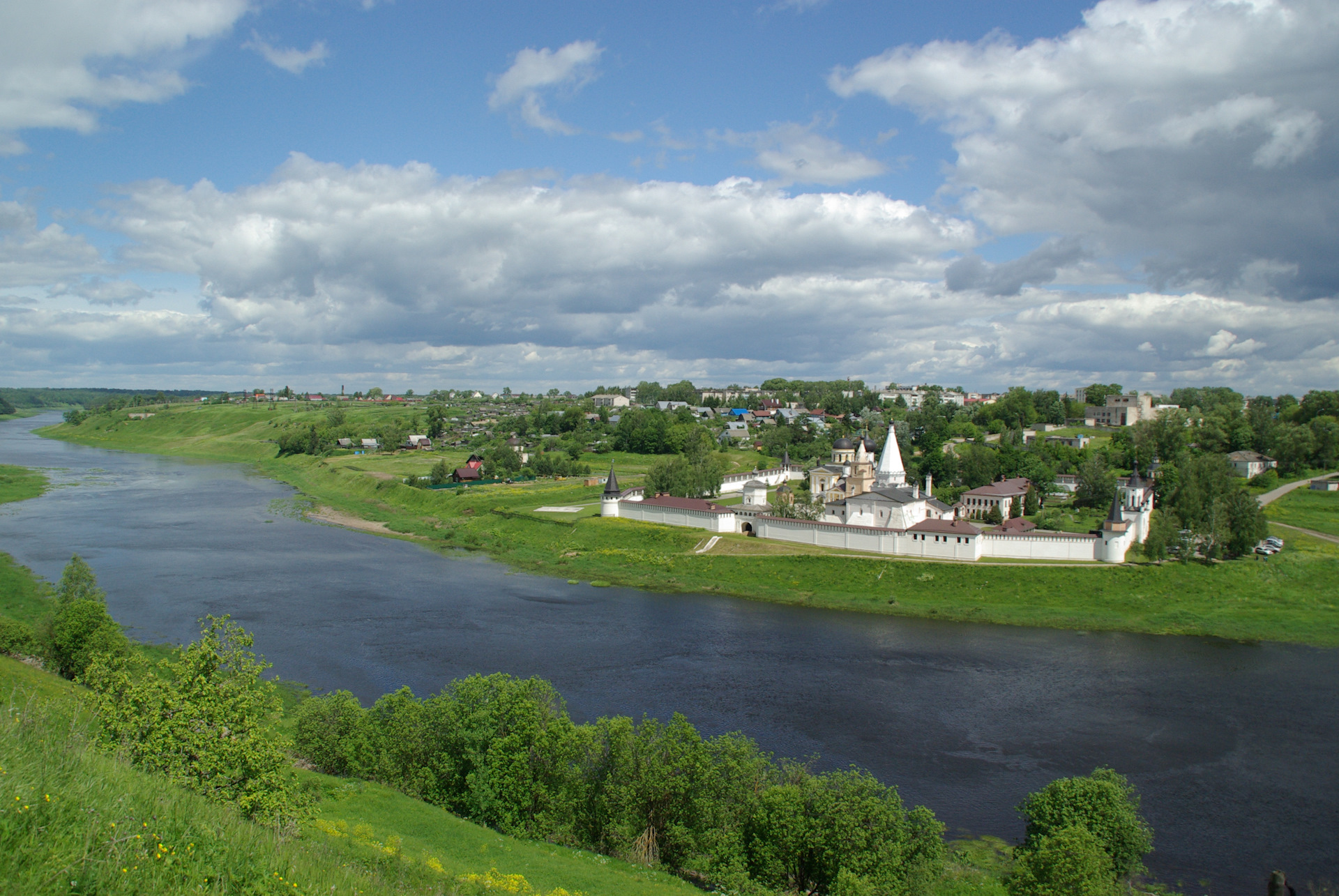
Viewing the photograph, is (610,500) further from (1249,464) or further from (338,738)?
(1249,464)

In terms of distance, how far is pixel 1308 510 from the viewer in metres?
47.0

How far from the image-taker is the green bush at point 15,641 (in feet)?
75.2

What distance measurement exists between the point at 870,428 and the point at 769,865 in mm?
70164

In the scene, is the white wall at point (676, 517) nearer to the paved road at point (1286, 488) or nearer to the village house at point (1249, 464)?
the paved road at point (1286, 488)

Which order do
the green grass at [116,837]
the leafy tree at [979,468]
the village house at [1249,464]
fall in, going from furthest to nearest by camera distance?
the village house at [1249,464]
the leafy tree at [979,468]
the green grass at [116,837]

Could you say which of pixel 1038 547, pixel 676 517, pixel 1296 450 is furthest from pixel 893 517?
pixel 1296 450

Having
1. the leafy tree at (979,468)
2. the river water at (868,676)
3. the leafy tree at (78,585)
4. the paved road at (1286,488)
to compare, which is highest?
the leafy tree at (979,468)

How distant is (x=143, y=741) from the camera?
11.7 metres

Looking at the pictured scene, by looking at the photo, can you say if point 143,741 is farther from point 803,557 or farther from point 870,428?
point 870,428

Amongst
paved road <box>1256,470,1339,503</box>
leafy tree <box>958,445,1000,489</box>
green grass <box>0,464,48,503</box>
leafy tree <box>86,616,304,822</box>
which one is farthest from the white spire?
green grass <box>0,464,48,503</box>

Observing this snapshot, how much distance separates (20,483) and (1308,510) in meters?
93.6

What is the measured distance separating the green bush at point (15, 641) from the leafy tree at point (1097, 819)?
87.1ft

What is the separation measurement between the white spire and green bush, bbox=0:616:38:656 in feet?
139

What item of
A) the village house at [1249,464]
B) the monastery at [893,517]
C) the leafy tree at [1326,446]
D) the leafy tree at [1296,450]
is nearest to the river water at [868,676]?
the monastery at [893,517]
